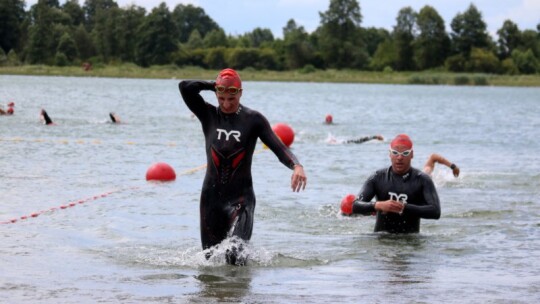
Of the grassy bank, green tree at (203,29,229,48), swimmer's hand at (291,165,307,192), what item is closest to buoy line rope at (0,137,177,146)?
swimmer's hand at (291,165,307,192)

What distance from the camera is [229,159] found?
32.1 ft

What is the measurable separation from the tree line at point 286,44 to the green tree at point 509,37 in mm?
165

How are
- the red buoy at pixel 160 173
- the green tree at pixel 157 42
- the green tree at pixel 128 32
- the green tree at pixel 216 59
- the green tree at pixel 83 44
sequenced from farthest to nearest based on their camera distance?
the green tree at pixel 128 32 < the green tree at pixel 83 44 < the green tree at pixel 157 42 < the green tree at pixel 216 59 < the red buoy at pixel 160 173

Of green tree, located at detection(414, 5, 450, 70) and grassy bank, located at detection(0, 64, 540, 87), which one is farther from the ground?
green tree, located at detection(414, 5, 450, 70)

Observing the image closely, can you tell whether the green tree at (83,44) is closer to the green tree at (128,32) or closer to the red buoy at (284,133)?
the green tree at (128,32)

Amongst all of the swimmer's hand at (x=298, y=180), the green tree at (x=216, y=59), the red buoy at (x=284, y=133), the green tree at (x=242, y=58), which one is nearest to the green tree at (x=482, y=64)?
the green tree at (x=242, y=58)

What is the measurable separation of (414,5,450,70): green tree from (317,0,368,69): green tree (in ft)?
29.2

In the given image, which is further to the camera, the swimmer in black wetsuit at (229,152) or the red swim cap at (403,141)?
the red swim cap at (403,141)

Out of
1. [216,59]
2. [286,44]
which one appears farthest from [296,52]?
[216,59]

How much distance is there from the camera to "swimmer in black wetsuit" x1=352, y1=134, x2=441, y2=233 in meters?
11.4

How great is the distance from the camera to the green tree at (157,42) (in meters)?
150

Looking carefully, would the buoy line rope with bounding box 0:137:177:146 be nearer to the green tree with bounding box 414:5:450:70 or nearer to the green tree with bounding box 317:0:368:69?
the green tree with bounding box 317:0:368:69

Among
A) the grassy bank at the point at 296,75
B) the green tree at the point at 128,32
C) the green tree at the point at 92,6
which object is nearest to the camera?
the grassy bank at the point at 296,75

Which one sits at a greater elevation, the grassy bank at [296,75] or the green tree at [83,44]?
the green tree at [83,44]
